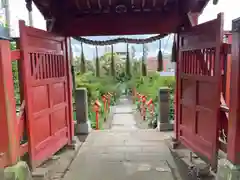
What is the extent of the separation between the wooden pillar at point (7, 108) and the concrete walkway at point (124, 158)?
1.13 m

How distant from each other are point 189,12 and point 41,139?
135 inches

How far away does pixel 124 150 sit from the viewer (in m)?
4.76

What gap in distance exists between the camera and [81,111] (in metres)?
5.81

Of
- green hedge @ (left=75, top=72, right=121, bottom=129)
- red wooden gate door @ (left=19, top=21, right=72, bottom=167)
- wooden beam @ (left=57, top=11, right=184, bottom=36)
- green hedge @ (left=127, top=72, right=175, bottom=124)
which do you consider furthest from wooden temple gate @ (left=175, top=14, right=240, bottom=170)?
green hedge @ (left=75, top=72, right=121, bottom=129)

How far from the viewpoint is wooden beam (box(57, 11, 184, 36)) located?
464cm

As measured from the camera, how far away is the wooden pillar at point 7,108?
108 inches

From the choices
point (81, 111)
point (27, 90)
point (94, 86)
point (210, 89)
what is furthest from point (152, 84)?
point (27, 90)

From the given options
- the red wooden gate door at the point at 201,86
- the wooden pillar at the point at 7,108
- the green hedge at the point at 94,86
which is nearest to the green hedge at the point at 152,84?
the green hedge at the point at 94,86

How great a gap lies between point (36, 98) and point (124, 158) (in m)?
1.95

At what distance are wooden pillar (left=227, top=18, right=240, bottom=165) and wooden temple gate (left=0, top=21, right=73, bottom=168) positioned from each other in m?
2.64

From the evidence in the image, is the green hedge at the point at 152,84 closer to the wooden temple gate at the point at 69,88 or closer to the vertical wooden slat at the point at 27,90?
the wooden temple gate at the point at 69,88

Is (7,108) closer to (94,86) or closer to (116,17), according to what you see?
(116,17)

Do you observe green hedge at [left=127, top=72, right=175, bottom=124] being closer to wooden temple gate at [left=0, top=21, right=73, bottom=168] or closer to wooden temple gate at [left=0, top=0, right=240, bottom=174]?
wooden temple gate at [left=0, top=0, right=240, bottom=174]

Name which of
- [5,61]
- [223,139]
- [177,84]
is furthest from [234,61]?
[5,61]
